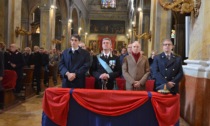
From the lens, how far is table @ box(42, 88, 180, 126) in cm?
432

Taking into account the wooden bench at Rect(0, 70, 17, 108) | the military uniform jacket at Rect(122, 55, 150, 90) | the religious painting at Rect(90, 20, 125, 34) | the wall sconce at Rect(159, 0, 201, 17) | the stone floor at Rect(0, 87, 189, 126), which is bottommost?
the stone floor at Rect(0, 87, 189, 126)

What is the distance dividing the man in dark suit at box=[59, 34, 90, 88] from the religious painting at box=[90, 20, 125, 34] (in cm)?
3493

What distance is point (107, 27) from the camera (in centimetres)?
4038

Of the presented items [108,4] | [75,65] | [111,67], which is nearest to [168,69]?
[111,67]

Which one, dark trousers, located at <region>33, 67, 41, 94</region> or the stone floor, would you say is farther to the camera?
dark trousers, located at <region>33, 67, 41, 94</region>

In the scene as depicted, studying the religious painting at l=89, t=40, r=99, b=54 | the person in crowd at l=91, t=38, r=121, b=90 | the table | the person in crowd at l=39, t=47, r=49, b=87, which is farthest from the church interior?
the religious painting at l=89, t=40, r=99, b=54

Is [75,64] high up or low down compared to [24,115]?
up

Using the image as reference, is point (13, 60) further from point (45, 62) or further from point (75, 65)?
point (75, 65)

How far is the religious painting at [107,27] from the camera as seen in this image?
4019 cm

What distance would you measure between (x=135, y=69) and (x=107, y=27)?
3549 cm

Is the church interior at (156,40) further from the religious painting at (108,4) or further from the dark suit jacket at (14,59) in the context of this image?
the religious painting at (108,4)

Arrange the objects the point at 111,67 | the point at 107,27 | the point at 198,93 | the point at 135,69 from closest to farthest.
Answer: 1. the point at 135,69
2. the point at 111,67
3. the point at 198,93
4. the point at 107,27

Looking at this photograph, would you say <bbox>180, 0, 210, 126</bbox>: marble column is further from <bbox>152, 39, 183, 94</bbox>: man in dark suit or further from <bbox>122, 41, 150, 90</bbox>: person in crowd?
<bbox>122, 41, 150, 90</bbox>: person in crowd

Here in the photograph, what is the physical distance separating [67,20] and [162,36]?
14.8 metres
